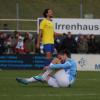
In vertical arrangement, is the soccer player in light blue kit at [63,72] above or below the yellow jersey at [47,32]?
below

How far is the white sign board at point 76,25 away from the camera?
28.0 meters

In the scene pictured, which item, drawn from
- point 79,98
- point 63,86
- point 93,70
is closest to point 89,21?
point 93,70

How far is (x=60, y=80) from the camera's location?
15.4 meters

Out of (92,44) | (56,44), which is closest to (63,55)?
(56,44)

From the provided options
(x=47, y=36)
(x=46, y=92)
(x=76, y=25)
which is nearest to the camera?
(x=46, y=92)

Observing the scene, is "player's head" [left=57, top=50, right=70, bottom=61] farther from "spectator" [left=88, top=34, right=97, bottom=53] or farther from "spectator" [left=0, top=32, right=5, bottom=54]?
"spectator" [left=88, top=34, right=97, bottom=53]

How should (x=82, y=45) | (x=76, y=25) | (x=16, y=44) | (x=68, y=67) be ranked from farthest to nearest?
(x=76, y=25), (x=82, y=45), (x=16, y=44), (x=68, y=67)

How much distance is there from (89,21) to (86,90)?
13442 millimetres

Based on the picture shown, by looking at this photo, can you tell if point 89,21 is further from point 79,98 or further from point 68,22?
point 79,98

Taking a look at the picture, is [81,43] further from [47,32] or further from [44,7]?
[44,7]

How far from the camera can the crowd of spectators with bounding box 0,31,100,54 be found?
27.4 meters

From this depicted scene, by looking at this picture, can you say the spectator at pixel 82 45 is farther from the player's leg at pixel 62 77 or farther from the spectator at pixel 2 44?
the player's leg at pixel 62 77

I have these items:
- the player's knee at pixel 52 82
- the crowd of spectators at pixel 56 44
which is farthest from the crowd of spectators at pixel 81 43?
the player's knee at pixel 52 82

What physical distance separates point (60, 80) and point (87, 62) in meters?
11.7
